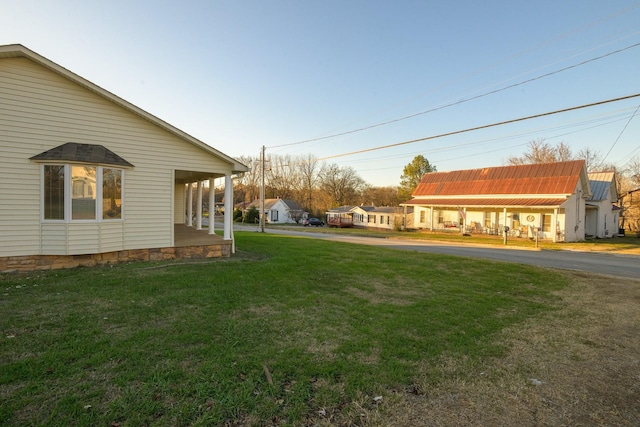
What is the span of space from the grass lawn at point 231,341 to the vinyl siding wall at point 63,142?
1029 millimetres

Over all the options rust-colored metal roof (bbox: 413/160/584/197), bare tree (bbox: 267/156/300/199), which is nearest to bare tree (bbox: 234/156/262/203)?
bare tree (bbox: 267/156/300/199)

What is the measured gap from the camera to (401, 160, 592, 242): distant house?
2402 cm

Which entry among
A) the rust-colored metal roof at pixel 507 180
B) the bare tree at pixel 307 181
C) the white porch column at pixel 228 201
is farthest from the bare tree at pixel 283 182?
the white porch column at pixel 228 201

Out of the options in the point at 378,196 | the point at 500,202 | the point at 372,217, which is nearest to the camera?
the point at 500,202

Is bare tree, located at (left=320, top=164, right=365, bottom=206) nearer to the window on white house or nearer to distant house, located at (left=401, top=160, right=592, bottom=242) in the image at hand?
distant house, located at (left=401, top=160, right=592, bottom=242)

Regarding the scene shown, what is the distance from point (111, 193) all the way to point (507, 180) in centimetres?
2924

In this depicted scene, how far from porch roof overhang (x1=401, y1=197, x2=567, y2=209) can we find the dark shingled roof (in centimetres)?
2518

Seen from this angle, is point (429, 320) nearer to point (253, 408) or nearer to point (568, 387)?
point (568, 387)

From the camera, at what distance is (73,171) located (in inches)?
340

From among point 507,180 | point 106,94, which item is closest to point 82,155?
point 106,94

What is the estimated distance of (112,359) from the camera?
369 centimetres

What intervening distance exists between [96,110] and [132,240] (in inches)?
150

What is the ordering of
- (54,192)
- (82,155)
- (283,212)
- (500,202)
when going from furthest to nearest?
(283,212)
(500,202)
(82,155)
(54,192)

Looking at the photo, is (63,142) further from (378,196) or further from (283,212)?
(378,196)
